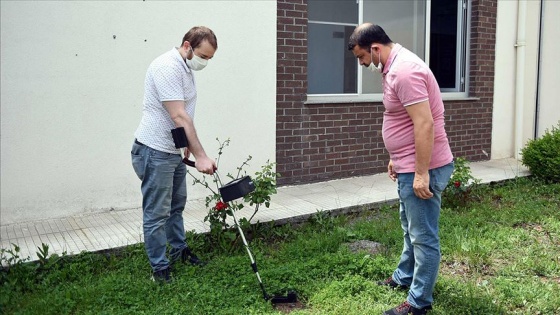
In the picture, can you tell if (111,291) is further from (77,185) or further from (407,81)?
(407,81)

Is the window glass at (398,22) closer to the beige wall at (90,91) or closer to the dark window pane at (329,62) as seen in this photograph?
the dark window pane at (329,62)

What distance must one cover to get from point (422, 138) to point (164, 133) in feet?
5.98

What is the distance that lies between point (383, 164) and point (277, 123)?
186cm

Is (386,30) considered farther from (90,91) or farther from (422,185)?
(422,185)

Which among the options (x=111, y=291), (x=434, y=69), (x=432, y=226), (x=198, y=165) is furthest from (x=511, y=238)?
(x=434, y=69)

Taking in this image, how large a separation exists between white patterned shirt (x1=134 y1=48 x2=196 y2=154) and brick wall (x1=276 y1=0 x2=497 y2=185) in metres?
2.84

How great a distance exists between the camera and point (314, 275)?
4141mm

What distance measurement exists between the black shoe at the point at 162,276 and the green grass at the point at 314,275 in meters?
0.08

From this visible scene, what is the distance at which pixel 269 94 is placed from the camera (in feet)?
21.5

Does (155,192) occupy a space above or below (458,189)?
above

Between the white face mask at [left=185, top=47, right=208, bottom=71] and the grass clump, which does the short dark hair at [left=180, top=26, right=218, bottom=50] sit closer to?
the white face mask at [left=185, top=47, right=208, bottom=71]

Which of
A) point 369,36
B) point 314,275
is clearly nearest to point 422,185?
point 369,36

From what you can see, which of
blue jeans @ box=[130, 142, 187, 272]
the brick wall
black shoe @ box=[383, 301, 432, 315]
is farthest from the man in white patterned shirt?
the brick wall

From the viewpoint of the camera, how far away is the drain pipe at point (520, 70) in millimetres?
8758
